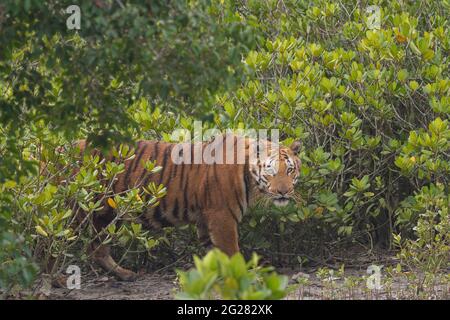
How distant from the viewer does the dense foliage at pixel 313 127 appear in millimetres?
6795

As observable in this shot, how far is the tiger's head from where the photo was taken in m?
7.99

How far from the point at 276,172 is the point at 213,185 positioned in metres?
0.53

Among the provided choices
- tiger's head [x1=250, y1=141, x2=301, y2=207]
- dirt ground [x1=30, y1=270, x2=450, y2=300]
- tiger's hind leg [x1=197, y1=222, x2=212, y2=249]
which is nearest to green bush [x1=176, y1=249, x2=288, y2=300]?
dirt ground [x1=30, y1=270, x2=450, y2=300]

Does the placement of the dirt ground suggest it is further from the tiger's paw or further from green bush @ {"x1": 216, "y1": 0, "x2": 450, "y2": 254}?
green bush @ {"x1": 216, "y1": 0, "x2": 450, "y2": 254}

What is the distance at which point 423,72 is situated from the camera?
28.8 feet

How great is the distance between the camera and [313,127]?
348 inches

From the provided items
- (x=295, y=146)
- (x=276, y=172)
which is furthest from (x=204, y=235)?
(x=295, y=146)

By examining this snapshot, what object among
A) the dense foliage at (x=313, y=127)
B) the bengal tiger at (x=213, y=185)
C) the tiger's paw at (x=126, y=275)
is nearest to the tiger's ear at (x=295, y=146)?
the bengal tiger at (x=213, y=185)

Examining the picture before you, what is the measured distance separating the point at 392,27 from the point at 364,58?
432 mm

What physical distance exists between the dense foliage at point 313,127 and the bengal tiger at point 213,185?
0.18 meters

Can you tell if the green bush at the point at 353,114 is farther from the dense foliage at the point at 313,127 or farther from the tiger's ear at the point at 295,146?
the tiger's ear at the point at 295,146

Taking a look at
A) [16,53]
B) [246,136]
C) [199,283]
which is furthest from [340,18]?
[199,283]

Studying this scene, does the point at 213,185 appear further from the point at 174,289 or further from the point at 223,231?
the point at 174,289

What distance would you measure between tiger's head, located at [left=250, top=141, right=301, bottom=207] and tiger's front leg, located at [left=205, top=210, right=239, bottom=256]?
0.36 metres
